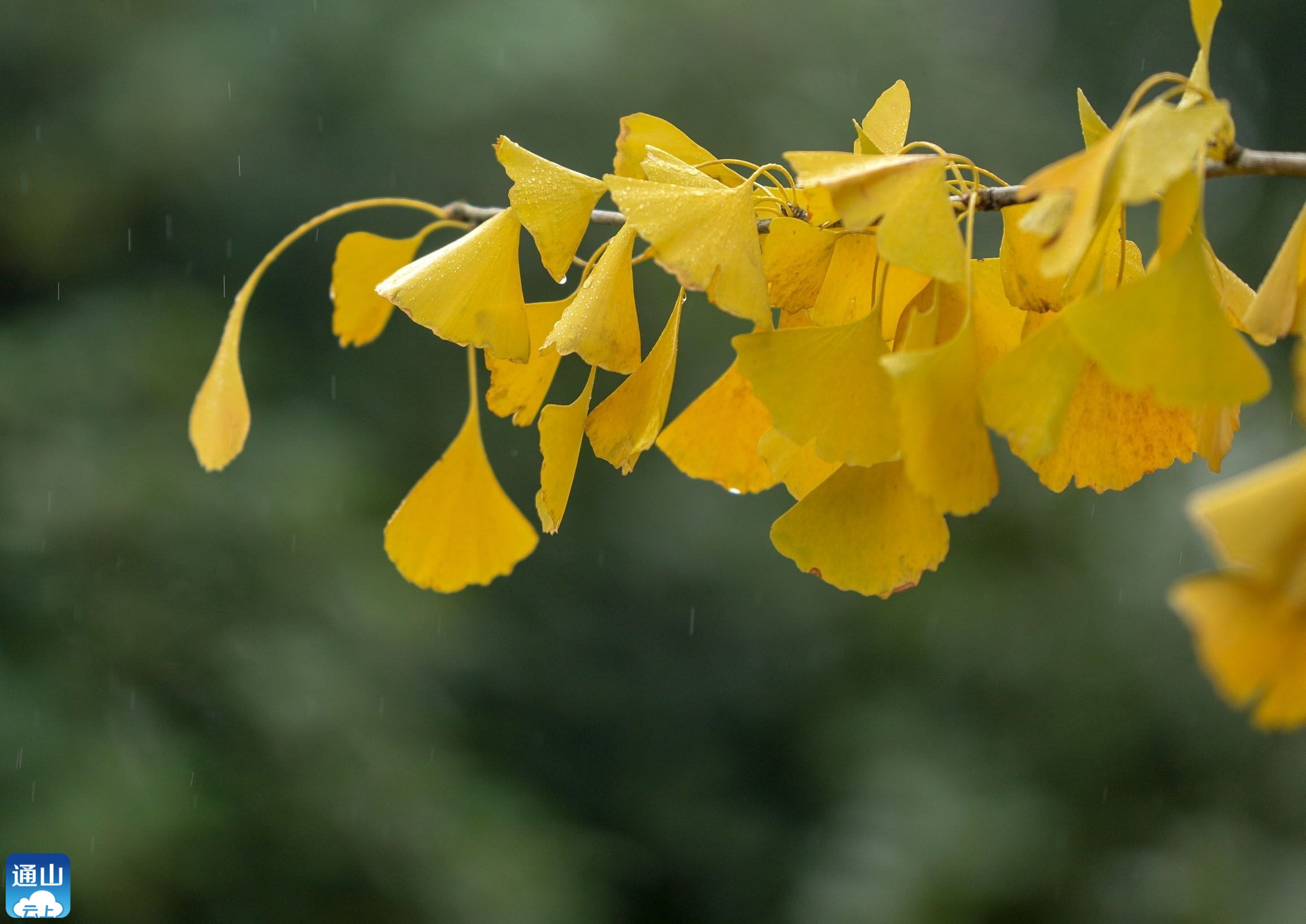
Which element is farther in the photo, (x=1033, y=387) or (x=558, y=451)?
(x=558, y=451)

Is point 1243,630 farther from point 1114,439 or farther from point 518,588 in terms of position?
point 518,588

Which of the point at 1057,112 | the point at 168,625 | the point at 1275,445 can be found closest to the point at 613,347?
the point at 1275,445

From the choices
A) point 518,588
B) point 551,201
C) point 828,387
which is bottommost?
point 828,387

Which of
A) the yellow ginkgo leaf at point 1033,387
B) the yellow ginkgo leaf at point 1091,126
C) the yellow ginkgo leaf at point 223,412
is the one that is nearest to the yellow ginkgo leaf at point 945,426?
the yellow ginkgo leaf at point 1033,387

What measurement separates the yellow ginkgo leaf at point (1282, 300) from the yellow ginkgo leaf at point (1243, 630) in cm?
14

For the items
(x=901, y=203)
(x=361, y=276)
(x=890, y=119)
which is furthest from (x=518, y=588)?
(x=901, y=203)

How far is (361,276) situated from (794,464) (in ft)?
0.80

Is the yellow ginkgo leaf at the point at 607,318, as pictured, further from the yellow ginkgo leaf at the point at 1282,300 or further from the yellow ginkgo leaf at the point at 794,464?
the yellow ginkgo leaf at the point at 1282,300

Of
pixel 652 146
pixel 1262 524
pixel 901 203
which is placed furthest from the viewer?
pixel 652 146

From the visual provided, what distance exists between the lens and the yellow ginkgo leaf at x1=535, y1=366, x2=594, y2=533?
0.36 m

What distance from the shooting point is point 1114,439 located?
0.33 metres

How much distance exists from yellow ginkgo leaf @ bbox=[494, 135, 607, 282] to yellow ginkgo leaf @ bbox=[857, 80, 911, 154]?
104mm

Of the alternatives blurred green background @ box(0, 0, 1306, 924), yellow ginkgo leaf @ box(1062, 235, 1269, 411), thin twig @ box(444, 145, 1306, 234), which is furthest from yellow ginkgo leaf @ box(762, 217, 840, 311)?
blurred green background @ box(0, 0, 1306, 924)

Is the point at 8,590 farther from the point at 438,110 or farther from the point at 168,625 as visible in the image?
the point at 438,110
